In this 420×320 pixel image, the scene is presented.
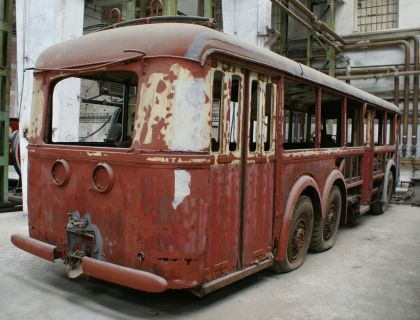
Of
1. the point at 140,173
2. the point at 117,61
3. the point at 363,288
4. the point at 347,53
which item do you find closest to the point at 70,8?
the point at 117,61

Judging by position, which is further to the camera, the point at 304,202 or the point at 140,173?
the point at 304,202

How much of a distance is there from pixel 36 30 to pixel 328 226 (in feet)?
19.2

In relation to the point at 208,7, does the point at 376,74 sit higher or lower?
lower

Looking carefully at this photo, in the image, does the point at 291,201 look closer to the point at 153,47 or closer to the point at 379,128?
the point at 153,47

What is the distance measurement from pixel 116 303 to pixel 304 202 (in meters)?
2.47

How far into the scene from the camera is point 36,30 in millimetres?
7680

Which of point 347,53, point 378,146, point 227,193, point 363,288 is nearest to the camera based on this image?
point 227,193

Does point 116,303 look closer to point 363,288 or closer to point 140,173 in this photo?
point 140,173

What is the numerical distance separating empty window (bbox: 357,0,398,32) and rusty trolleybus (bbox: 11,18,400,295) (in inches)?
434

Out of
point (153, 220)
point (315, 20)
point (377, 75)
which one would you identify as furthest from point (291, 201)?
point (377, 75)

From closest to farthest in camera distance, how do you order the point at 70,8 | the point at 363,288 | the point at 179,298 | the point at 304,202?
the point at 179,298 < the point at 363,288 < the point at 304,202 < the point at 70,8

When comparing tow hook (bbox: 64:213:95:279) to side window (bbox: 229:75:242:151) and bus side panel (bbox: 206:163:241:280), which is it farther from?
side window (bbox: 229:75:242:151)

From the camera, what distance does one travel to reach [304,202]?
525 centimetres

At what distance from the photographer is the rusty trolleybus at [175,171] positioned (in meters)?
3.49
